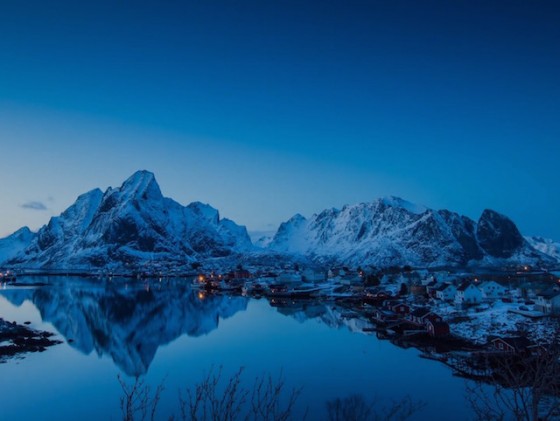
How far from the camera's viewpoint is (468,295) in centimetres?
4072

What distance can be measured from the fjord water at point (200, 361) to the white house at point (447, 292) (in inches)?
415

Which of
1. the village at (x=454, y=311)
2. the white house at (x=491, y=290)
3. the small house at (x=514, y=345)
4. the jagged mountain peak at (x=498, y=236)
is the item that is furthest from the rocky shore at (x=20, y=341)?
the jagged mountain peak at (x=498, y=236)

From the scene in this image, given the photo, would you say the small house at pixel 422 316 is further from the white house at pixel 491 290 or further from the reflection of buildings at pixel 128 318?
the reflection of buildings at pixel 128 318

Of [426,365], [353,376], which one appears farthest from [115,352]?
[426,365]

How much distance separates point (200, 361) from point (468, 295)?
26.7 metres

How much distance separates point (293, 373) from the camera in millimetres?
21750

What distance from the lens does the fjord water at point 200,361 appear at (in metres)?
17.9

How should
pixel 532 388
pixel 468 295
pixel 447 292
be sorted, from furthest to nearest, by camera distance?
pixel 447 292, pixel 468 295, pixel 532 388

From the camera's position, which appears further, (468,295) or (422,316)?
(468,295)

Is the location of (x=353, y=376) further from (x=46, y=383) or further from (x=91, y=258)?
(x=91, y=258)

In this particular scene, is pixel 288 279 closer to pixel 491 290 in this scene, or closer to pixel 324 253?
pixel 491 290

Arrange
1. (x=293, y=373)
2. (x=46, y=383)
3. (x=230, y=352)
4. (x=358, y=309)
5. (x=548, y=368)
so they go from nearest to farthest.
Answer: (x=548, y=368)
(x=46, y=383)
(x=293, y=373)
(x=230, y=352)
(x=358, y=309)

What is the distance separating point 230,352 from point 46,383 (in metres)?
10.3

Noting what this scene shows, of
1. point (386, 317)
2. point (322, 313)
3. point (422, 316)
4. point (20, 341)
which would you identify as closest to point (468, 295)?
point (386, 317)
